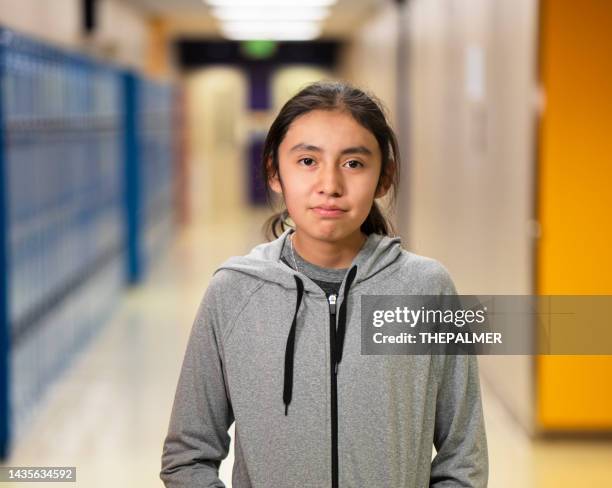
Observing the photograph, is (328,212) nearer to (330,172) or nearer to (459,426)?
(330,172)

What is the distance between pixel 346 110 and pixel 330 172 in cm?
11

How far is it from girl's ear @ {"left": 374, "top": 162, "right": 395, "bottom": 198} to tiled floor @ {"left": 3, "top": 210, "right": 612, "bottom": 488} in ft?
6.16

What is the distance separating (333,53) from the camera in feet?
69.1

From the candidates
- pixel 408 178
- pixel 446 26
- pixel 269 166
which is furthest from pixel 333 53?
pixel 269 166

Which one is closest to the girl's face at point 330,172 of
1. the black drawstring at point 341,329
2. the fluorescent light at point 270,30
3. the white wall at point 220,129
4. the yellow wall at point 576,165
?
the black drawstring at point 341,329

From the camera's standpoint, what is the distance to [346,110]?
160cm

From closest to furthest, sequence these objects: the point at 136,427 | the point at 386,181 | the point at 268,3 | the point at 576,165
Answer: the point at 386,181 < the point at 576,165 < the point at 136,427 < the point at 268,3

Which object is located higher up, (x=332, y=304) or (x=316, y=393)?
(x=332, y=304)

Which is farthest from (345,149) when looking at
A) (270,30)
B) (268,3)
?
(270,30)

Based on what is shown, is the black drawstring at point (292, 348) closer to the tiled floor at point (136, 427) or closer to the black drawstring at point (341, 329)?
the black drawstring at point (341, 329)

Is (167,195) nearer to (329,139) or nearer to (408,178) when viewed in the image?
(408,178)

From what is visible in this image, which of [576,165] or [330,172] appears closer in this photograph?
[330,172]

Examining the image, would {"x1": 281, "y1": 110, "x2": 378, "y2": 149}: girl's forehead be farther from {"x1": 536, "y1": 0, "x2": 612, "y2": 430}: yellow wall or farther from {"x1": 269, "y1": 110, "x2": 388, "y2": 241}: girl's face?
{"x1": 536, "y1": 0, "x2": 612, "y2": 430}: yellow wall

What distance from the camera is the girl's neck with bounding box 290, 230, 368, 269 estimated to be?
64.1 inches
